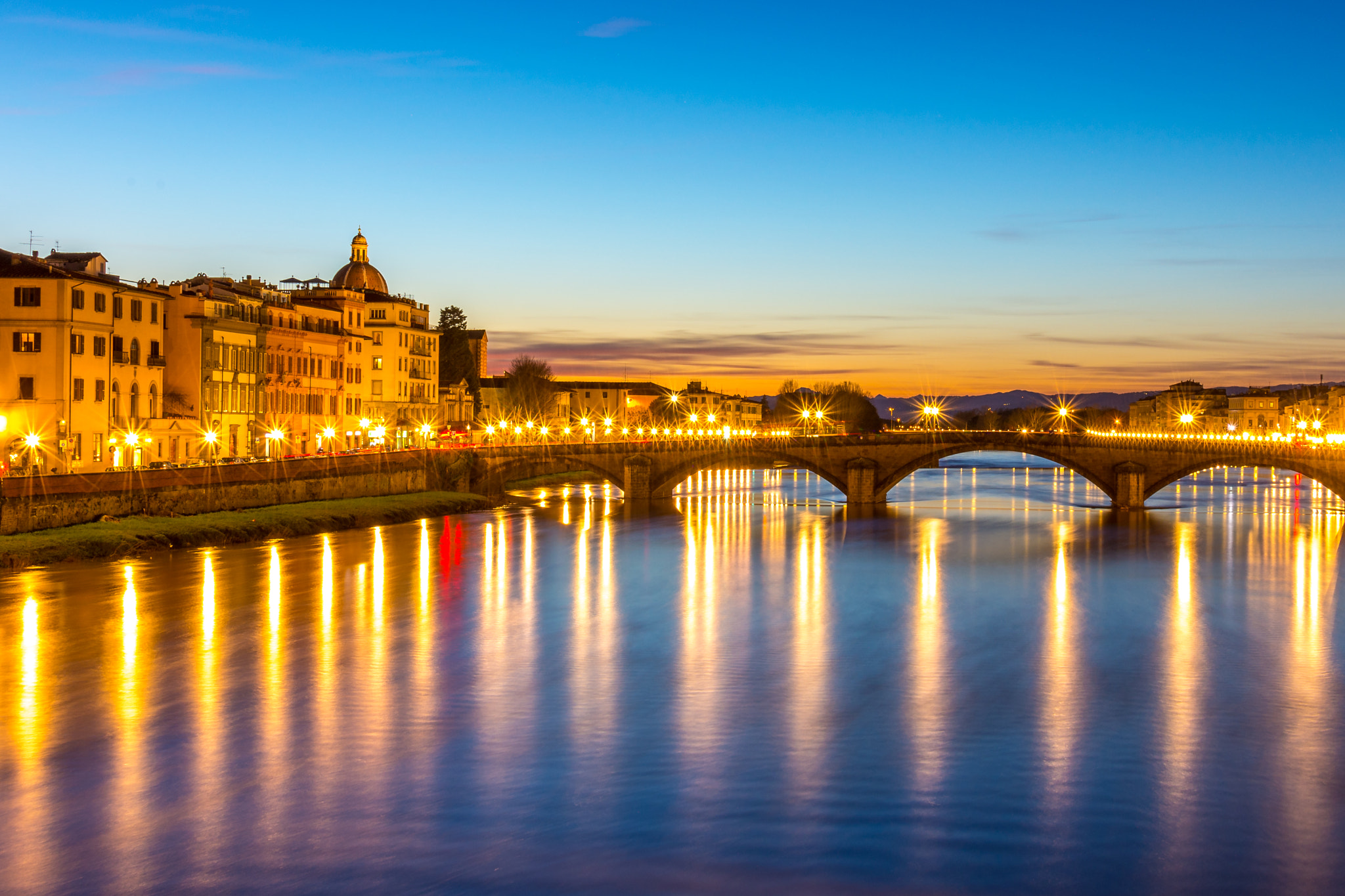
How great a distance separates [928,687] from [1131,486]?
61.0 m

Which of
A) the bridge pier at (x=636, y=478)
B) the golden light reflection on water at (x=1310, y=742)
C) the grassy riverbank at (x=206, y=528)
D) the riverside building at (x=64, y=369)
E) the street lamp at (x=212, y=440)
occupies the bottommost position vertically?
the golden light reflection on water at (x=1310, y=742)

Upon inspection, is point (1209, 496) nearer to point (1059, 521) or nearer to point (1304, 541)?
point (1059, 521)

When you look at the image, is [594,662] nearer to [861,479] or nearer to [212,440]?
[212,440]

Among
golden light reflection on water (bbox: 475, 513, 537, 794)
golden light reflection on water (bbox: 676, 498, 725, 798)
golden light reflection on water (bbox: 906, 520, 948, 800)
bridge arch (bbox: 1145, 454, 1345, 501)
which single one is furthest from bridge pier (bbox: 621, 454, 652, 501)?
golden light reflection on water (bbox: 906, 520, 948, 800)

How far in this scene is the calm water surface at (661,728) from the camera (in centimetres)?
1969

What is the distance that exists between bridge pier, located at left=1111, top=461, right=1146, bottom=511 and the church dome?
59537 mm

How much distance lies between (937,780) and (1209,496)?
301 ft

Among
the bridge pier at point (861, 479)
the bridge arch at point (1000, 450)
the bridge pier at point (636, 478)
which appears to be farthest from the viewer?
the bridge pier at point (861, 479)

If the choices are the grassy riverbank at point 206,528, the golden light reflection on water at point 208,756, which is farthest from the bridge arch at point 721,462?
the golden light reflection on water at point 208,756

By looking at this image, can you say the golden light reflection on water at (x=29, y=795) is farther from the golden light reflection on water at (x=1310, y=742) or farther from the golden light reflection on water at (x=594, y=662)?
the golden light reflection on water at (x=1310, y=742)

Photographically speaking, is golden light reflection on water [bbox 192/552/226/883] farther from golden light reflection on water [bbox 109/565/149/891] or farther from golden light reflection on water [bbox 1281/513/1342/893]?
golden light reflection on water [bbox 1281/513/1342/893]

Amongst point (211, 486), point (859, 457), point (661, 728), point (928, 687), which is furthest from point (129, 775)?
point (859, 457)

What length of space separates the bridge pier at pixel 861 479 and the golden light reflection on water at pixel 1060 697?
40794 mm

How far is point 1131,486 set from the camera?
288 feet
